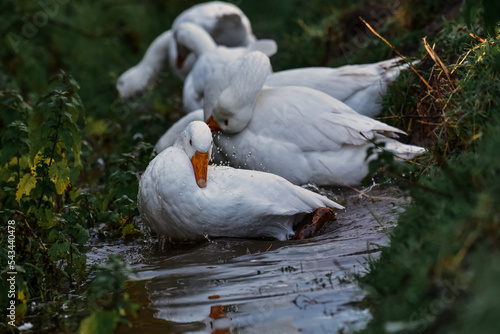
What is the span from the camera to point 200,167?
513 cm

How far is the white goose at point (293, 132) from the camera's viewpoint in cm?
615

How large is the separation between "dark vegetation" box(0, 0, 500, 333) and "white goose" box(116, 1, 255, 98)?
→ 332mm

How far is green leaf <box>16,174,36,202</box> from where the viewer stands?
16.6ft

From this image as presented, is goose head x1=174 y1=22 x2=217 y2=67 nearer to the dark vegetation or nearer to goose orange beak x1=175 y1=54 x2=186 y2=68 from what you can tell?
goose orange beak x1=175 y1=54 x2=186 y2=68

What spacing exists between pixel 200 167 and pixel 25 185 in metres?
1.16

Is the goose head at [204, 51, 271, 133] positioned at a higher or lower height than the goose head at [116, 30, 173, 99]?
higher

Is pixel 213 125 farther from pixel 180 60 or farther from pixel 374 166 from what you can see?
pixel 180 60

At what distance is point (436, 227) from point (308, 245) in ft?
5.74

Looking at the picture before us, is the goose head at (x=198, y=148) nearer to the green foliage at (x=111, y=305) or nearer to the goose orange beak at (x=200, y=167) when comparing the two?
the goose orange beak at (x=200, y=167)

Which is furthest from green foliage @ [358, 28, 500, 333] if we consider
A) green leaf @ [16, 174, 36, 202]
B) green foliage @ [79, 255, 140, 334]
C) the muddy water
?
green leaf @ [16, 174, 36, 202]

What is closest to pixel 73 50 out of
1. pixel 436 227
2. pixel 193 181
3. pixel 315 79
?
pixel 315 79

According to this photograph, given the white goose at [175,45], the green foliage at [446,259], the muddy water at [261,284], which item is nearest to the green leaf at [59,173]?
the muddy water at [261,284]

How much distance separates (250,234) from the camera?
5188mm

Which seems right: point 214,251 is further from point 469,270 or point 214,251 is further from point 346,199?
point 469,270
